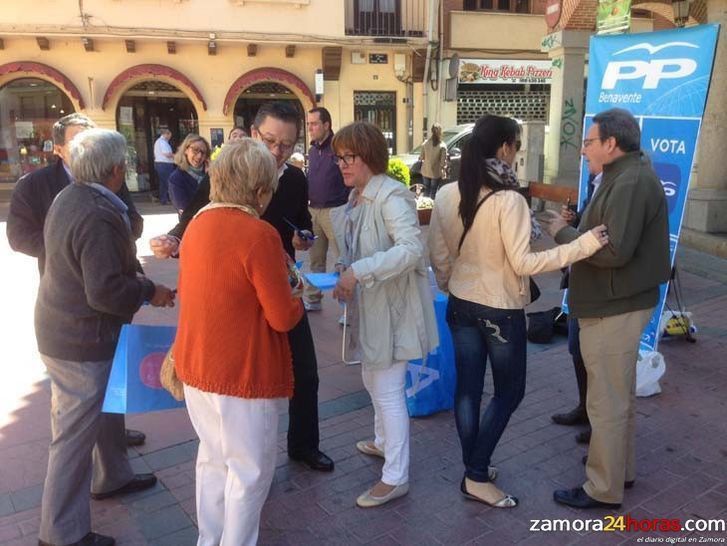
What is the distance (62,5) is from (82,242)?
15.7 m

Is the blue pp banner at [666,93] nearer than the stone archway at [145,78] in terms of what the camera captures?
Yes

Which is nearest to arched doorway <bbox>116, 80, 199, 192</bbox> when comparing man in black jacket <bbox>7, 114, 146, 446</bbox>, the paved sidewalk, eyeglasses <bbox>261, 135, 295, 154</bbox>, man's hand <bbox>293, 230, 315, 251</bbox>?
the paved sidewalk

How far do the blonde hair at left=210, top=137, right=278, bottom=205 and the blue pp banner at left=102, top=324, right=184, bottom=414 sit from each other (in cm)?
78

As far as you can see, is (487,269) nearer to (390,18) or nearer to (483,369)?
(483,369)

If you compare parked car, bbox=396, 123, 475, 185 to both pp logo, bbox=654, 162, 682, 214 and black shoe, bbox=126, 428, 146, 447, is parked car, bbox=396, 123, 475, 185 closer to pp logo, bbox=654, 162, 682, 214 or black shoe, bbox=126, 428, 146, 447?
pp logo, bbox=654, 162, 682, 214

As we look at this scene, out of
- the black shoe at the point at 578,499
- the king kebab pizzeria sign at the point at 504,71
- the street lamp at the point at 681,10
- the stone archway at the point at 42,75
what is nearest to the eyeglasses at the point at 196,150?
the black shoe at the point at 578,499

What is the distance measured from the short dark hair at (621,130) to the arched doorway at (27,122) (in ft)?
55.2

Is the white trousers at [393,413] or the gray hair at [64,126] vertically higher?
the gray hair at [64,126]

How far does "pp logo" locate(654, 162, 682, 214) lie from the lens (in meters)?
4.24

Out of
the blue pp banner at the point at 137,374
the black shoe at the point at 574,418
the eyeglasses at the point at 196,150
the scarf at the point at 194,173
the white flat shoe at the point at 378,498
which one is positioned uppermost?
the eyeglasses at the point at 196,150

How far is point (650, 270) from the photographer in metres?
2.79

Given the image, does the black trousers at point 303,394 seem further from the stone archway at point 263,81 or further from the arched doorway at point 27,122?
the arched doorway at point 27,122

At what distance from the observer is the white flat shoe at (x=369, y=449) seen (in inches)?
139

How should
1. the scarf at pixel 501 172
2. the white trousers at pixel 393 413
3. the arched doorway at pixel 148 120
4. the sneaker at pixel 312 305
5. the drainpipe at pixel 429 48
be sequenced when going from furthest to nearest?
the drainpipe at pixel 429 48
the arched doorway at pixel 148 120
the sneaker at pixel 312 305
the white trousers at pixel 393 413
the scarf at pixel 501 172
